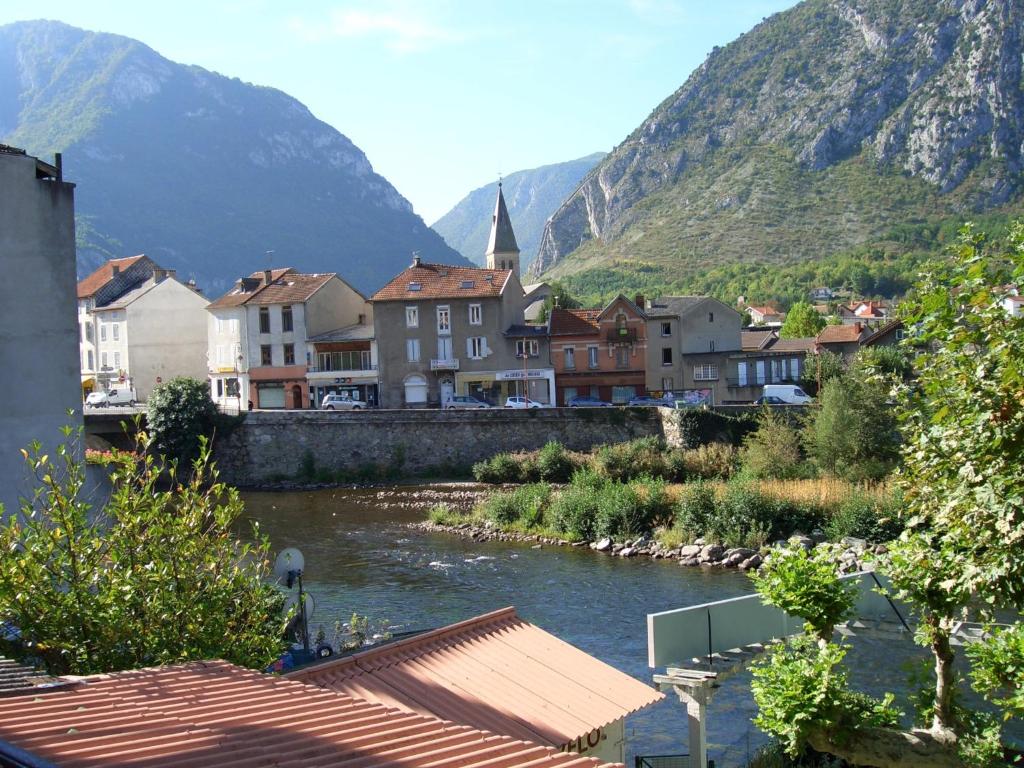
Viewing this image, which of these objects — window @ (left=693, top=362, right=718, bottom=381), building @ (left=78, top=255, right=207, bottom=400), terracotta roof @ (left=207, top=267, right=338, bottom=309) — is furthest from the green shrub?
building @ (left=78, top=255, right=207, bottom=400)

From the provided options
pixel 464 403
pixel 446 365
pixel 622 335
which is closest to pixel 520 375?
pixel 464 403

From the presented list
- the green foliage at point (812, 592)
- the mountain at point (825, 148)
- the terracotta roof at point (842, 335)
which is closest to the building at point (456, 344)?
the terracotta roof at point (842, 335)

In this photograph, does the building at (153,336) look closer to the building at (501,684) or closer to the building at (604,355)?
the building at (604,355)

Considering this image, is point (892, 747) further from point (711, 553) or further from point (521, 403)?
point (521, 403)

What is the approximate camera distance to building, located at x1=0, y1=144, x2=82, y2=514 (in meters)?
16.6

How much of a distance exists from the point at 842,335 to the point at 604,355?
60.3 ft

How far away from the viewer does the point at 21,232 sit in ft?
55.9

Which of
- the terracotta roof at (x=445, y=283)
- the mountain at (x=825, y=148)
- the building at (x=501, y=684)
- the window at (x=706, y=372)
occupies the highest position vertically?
the mountain at (x=825, y=148)

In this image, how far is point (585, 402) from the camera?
54094 mm

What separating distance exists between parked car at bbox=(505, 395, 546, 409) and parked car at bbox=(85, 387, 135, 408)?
22151 mm

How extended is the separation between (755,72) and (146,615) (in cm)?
14602

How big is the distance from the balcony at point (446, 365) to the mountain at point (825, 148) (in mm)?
66263

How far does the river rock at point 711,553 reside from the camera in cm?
3041

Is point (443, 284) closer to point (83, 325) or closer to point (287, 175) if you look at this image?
point (83, 325)
